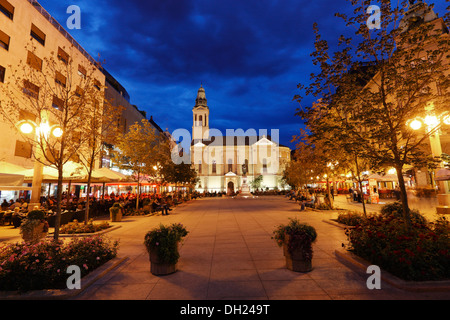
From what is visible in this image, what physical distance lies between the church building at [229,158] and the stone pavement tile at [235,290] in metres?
80.3

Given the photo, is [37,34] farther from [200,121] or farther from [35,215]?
[200,121]

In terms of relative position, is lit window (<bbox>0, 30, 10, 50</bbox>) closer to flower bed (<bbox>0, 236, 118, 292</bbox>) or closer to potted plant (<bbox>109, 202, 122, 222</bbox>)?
potted plant (<bbox>109, 202, 122, 222</bbox>)

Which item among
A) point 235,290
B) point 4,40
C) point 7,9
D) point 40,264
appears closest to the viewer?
point 235,290

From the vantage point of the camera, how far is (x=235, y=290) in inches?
181

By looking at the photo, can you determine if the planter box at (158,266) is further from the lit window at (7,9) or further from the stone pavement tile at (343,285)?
the lit window at (7,9)

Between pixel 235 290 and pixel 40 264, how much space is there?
4.23m

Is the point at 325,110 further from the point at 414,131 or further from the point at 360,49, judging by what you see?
the point at 414,131

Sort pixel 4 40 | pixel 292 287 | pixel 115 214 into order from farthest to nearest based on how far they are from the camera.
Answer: pixel 4 40 < pixel 115 214 < pixel 292 287

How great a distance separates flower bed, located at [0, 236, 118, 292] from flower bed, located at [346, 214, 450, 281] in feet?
22.2

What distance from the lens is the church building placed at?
88.1m

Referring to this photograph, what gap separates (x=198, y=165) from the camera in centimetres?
9162

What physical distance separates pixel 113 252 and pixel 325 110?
8764 mm

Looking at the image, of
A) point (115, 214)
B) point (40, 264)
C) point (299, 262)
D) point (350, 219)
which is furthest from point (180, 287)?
point (115, 214)

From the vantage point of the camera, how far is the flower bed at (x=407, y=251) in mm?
4582
